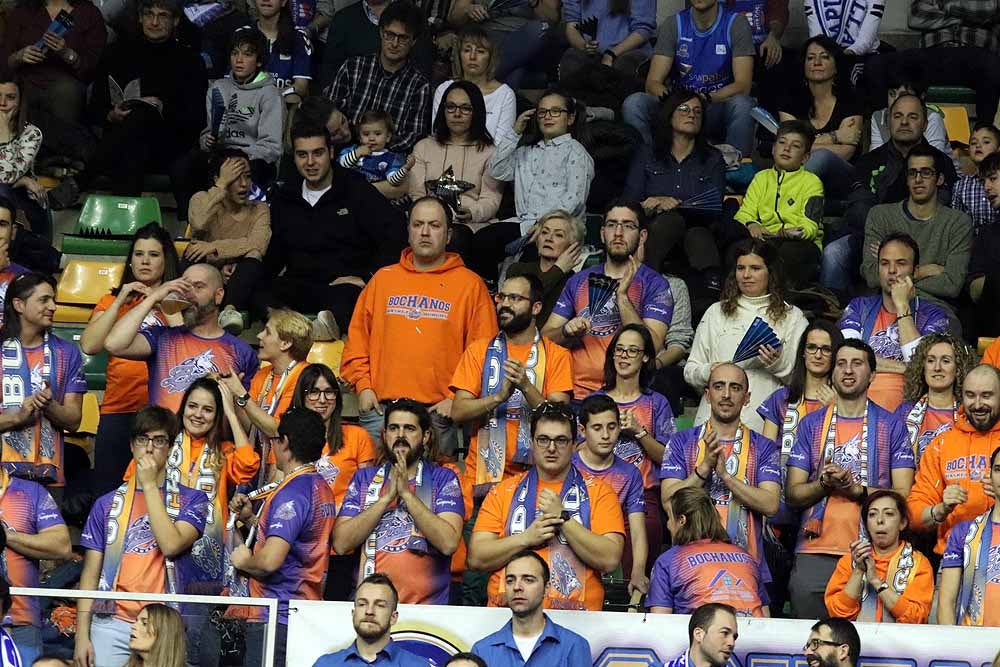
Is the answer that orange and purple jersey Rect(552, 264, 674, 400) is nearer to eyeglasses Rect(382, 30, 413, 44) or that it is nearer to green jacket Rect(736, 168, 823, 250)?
green jacket Rect(736, 168, 823, 250)

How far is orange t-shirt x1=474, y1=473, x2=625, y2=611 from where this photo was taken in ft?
26.5

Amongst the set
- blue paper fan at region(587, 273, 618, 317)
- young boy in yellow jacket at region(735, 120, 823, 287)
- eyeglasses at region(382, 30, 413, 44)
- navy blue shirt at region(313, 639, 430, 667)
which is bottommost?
navy blue shirt at region(313, 639, 430, 667)

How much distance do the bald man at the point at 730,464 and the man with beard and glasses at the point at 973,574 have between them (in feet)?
2.84

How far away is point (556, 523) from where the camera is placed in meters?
7.88

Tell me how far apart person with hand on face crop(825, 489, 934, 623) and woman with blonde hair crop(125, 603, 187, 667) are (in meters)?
2.72

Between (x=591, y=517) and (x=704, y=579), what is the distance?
0.53 metres

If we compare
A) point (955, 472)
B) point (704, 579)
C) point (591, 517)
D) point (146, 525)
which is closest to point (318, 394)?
point (146, 525)

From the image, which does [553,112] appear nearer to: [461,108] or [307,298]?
[461,108]

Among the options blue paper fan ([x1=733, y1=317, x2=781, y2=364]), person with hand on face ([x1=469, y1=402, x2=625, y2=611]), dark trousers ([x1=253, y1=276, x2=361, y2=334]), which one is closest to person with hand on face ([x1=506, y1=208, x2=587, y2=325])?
dark trousers ([x1=253, y1=276, x2=361, y2=334])

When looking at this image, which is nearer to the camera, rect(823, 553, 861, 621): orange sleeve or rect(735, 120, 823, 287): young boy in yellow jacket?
rect(823, 553, 861, 621): orange sleeve

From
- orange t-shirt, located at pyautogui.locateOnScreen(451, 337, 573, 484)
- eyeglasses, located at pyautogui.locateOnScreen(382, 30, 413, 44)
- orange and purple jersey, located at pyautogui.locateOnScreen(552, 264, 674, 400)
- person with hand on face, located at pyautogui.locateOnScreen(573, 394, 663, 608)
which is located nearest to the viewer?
person with hand on face, located at pyautogui.locateOnScreen(573, 394, 663, 608)

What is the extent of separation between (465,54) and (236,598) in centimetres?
524

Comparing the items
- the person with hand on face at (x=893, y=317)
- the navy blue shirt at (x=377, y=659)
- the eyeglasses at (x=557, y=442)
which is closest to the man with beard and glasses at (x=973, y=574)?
the person with hand on face at (x=893, y=317)

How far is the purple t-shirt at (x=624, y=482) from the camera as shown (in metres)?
8.53
